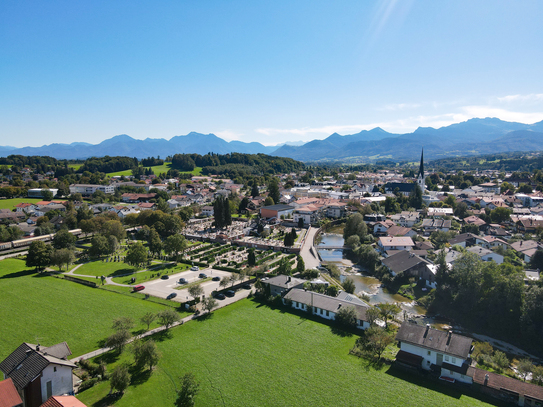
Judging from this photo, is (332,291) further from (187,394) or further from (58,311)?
(58,311)

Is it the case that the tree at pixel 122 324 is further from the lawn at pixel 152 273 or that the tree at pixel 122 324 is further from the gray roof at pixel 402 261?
the gray roof at pixel 402 261

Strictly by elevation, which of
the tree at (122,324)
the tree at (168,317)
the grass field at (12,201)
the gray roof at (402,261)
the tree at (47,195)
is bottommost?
the gray roof at (402,261)

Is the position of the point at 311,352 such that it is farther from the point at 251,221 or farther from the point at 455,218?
the point at 455,218

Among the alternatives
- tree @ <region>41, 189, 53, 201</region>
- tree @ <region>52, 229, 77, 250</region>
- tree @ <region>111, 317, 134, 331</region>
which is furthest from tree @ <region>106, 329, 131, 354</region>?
tree @ <region>41, 189, 53, 201</region>

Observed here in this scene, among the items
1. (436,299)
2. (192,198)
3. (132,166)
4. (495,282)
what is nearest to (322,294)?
(436,299)

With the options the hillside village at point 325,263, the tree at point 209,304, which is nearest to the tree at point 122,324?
the hillside village at point 325,263

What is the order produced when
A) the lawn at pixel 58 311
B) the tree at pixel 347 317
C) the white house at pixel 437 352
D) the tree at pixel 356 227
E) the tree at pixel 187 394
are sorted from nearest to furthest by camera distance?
the tree at pixel 187 394 → the white house at pixel 437 352 → the lawn at pixel 58 311 → the tree at pixel 347 317 → the tree at pixel 356 227
